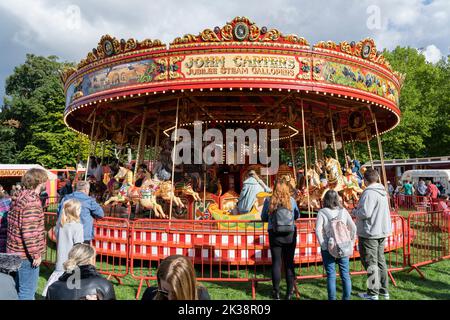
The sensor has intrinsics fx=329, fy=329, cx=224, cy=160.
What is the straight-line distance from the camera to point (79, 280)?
7.52ft

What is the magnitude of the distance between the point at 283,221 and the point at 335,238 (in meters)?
0.66

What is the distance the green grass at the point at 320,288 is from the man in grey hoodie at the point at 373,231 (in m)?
0.49

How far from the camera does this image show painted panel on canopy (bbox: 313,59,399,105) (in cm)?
733

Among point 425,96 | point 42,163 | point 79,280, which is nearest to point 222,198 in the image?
point 79,280

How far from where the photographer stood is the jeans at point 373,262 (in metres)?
4.31

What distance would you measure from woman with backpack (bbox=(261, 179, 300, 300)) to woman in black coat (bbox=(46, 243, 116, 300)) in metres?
2.44

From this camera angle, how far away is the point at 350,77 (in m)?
7.72

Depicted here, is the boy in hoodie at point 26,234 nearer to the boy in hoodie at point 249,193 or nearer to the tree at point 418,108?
the boy in hoodie at point 249,193

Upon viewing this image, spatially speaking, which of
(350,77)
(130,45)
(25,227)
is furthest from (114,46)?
(350,77)

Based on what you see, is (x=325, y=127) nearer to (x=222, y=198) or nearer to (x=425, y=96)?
(x=222, y=198)

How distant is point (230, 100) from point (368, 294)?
7494mm

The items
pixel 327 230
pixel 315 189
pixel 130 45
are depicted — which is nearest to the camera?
pixel 327 230

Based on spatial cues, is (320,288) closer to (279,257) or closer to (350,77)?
(279,257)

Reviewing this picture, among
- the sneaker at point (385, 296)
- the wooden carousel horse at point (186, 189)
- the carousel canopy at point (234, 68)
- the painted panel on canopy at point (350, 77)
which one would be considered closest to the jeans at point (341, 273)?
the sneaker at point (385, 296)
